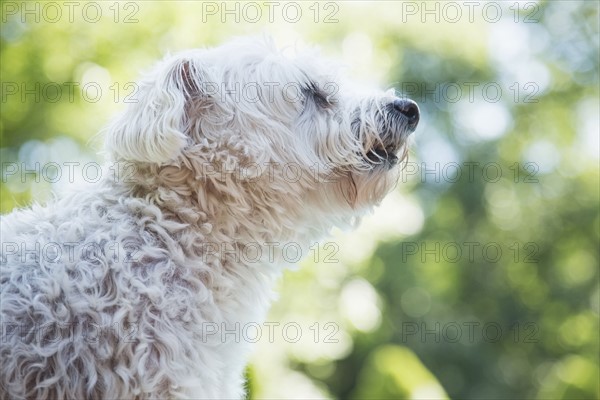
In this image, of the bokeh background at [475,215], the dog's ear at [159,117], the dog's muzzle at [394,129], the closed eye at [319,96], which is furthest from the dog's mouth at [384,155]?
the bokeh background at [475,215]

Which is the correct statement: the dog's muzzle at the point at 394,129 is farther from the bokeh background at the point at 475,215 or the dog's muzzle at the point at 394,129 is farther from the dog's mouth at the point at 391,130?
the bokeh background at the point at 475,215

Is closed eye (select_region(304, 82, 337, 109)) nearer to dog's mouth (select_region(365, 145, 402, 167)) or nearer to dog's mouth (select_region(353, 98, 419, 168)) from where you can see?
dog's mouth (select_region(353, 98, 419, 168))

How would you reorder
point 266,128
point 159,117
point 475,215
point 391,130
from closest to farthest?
point 159,117
point 266,128
point 391,130
point 475,215

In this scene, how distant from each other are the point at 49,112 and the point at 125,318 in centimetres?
978

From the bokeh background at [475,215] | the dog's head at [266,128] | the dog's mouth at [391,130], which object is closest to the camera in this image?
the dog's head at [266,128]

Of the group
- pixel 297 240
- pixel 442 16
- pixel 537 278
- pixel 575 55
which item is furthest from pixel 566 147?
pixel 297 240

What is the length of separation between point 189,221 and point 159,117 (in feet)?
1.20

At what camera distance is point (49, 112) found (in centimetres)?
1131

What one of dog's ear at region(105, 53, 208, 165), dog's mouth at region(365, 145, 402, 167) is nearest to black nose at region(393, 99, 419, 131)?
dog's mouth at region(365, 145, 402, 167)

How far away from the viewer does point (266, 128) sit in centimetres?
264

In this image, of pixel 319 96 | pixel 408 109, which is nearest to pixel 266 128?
pixel 319 96

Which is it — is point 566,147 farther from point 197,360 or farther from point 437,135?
point 197,360

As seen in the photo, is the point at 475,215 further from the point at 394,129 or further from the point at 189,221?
the point at 189,221

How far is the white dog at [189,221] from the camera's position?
7.22 ft
